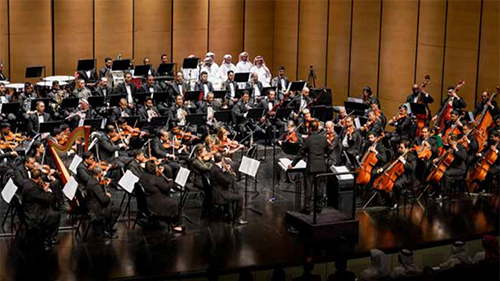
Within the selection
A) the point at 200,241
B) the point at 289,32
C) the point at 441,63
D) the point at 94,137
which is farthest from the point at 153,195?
the point at 289,32

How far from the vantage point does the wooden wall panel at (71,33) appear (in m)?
22.3

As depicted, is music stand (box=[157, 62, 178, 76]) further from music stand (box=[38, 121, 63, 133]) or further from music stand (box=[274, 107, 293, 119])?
music stand (box=[38, 121, 63, 133])

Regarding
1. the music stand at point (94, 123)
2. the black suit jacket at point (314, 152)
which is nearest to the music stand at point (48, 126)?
the music stand at point (94, 123)

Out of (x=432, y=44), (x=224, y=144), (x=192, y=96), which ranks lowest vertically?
(x=224, y=144)

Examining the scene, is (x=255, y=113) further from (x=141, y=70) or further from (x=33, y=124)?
(x=33, y=124)

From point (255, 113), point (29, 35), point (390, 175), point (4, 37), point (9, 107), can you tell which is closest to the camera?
point (390, 175)

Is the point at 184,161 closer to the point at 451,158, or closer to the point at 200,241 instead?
the point at 200,241

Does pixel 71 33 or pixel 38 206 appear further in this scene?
pixel 71 33

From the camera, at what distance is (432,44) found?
67.6 ft

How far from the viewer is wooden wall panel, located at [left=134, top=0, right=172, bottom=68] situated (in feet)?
77.2

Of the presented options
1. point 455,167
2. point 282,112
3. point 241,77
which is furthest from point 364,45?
point 455,167

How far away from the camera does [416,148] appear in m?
15.5

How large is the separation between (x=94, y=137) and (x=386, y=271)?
7.01 metres

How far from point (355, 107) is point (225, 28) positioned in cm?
766
